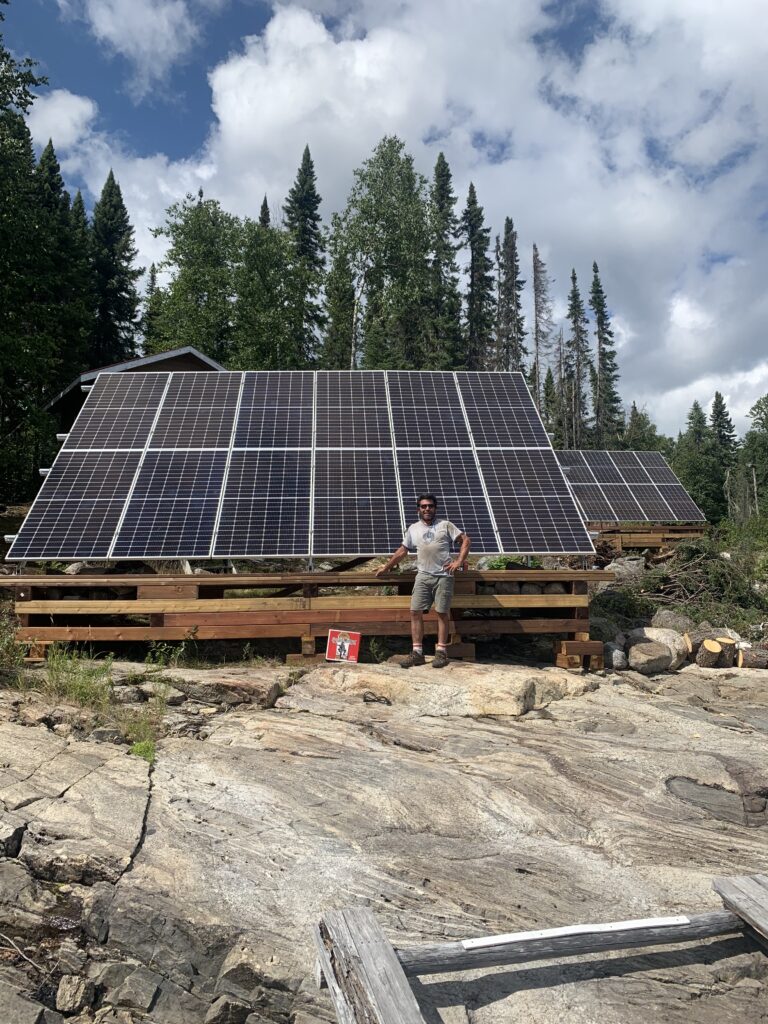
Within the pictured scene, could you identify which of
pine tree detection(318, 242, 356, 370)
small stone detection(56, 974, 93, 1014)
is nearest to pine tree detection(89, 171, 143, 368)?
pine tree detection(318, 242, 356, 370)

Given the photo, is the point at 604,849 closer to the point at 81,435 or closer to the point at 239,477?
the point at 239,477

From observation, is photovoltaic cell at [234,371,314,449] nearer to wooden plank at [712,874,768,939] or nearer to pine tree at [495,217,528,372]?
wooden plank at [712,874,768,939]

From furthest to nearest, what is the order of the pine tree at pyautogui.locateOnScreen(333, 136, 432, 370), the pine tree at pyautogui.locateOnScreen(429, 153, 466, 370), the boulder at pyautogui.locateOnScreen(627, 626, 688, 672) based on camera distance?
1. the pine tree at pyautogui.locateOnScreen(429, 153, 466, 370)
2. the pine tree at pyautogui.locateOnScreen(333, 136, 432, 370)
3. the boulder at pyautogui.locateOnScreen(627, 626, 688, 672)

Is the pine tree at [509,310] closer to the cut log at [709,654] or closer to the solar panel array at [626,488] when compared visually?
the solar panel array at [626,488]

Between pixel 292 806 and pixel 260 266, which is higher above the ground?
pixel 260 266

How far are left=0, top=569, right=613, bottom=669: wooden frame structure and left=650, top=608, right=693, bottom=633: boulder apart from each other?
389 centimetres

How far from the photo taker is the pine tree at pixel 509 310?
58.1 m

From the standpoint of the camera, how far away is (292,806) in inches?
207

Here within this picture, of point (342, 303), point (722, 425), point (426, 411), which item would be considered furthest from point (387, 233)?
point (722, 425)

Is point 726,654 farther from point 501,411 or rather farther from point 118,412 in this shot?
point 118,412

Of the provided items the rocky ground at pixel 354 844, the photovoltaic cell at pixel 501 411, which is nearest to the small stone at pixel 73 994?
the rocky ground at pixel 354 844

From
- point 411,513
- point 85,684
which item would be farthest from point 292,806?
point 411,513

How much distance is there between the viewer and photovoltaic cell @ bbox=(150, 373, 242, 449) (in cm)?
1145

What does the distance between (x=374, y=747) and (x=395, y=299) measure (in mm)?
32376
